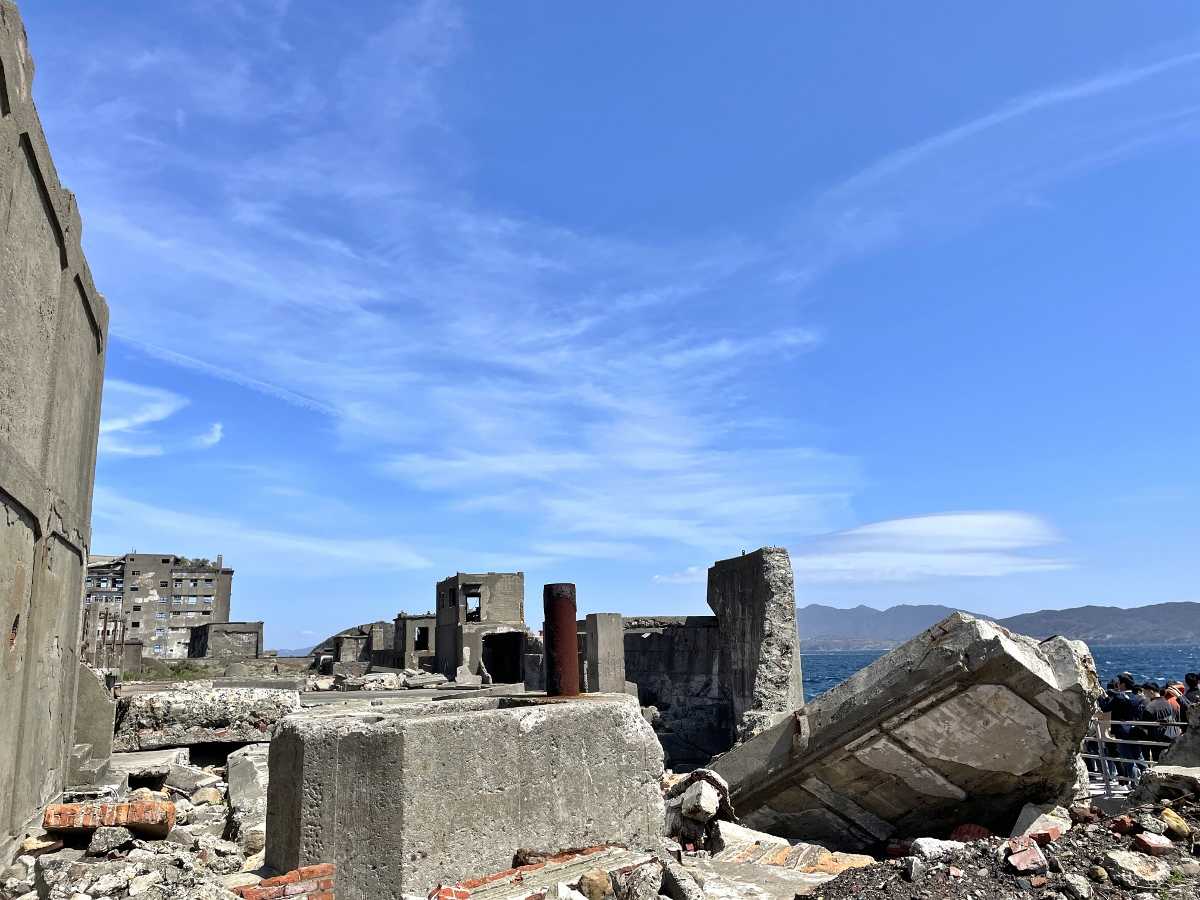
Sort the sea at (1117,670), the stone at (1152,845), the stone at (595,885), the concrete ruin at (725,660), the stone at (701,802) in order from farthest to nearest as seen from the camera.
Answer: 1. the sea at (1117,670)
2. the concrete ruin at (725,660)
3. the stone at (701,802)
4. the stone at (1152,845)
5. the stone at (595,885)

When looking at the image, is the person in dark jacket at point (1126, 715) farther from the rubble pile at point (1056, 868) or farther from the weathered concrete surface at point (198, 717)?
the weathered concrete surface at point (198, 717)

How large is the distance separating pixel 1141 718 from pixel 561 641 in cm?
869

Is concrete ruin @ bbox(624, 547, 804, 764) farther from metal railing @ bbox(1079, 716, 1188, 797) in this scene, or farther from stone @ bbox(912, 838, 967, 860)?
stone @ bbox(912, 838, 967, 860)

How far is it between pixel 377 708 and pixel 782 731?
153 inches

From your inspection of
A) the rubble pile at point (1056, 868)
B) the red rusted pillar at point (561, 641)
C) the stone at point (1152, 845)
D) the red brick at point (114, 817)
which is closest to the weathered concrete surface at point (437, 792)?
the red rusted pillar at point (561, 641)

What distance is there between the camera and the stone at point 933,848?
220 inches

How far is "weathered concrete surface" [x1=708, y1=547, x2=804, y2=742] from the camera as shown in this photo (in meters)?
11.9

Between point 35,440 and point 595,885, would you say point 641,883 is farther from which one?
point 35,440

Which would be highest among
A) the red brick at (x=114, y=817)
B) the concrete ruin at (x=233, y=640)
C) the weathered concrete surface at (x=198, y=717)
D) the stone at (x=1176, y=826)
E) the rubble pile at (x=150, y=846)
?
the concrete ruin at (x=233, y=640)

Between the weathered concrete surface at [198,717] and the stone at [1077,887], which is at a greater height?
the weathered concrete surface at [198,717]

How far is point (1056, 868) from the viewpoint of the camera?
530cm

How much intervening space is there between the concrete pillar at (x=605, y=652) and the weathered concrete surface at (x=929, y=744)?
7.26 m

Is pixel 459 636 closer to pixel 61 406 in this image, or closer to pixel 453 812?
pixel 61 406

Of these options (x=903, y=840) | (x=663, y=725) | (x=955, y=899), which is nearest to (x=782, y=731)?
(x=903, y=840)
